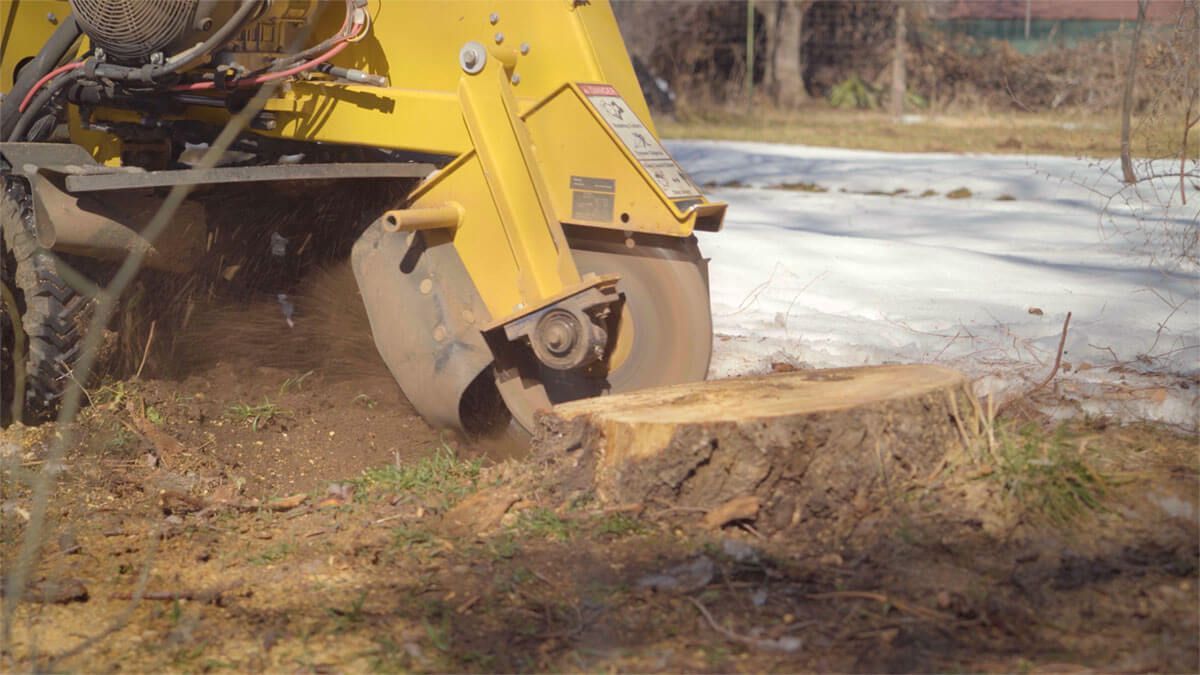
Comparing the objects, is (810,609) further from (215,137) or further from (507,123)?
(215,137)

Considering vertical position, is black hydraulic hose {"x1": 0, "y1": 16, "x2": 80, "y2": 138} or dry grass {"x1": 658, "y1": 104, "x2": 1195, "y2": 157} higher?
black hydraulic hose {"x1": 0, "y1": 16, "x2": 80, "y2": 138}

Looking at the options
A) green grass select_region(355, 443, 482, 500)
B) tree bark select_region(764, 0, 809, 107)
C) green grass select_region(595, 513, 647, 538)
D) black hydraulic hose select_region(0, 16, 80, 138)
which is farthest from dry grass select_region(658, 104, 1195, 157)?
black hydraulic hose select_region(0, 16, 80, 138)

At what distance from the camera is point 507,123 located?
436 cm

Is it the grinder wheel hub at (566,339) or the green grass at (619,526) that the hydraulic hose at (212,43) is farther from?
the green grass at (619,526)

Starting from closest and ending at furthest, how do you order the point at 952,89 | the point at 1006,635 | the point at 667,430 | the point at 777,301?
the point at 1006,635 < the point at 667,430 < the point at 777,301 < the point at 952,89

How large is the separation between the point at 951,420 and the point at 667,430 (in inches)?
32.7

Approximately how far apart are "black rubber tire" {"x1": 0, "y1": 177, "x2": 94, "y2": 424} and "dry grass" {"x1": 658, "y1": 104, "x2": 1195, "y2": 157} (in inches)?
283

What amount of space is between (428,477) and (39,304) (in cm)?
153

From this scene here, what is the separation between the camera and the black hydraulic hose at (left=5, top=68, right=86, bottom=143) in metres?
4.63

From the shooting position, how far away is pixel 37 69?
15.8 feet

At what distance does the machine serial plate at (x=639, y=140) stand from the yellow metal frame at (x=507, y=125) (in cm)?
4

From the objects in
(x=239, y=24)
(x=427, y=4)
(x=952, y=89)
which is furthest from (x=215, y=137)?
(x=952, y=89)

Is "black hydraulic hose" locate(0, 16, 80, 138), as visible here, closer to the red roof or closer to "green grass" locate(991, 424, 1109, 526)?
"green grass" locate(991, 424, 1109, 526)

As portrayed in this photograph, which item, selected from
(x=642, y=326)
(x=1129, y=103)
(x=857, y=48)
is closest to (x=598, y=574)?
(x=642, y=326)
